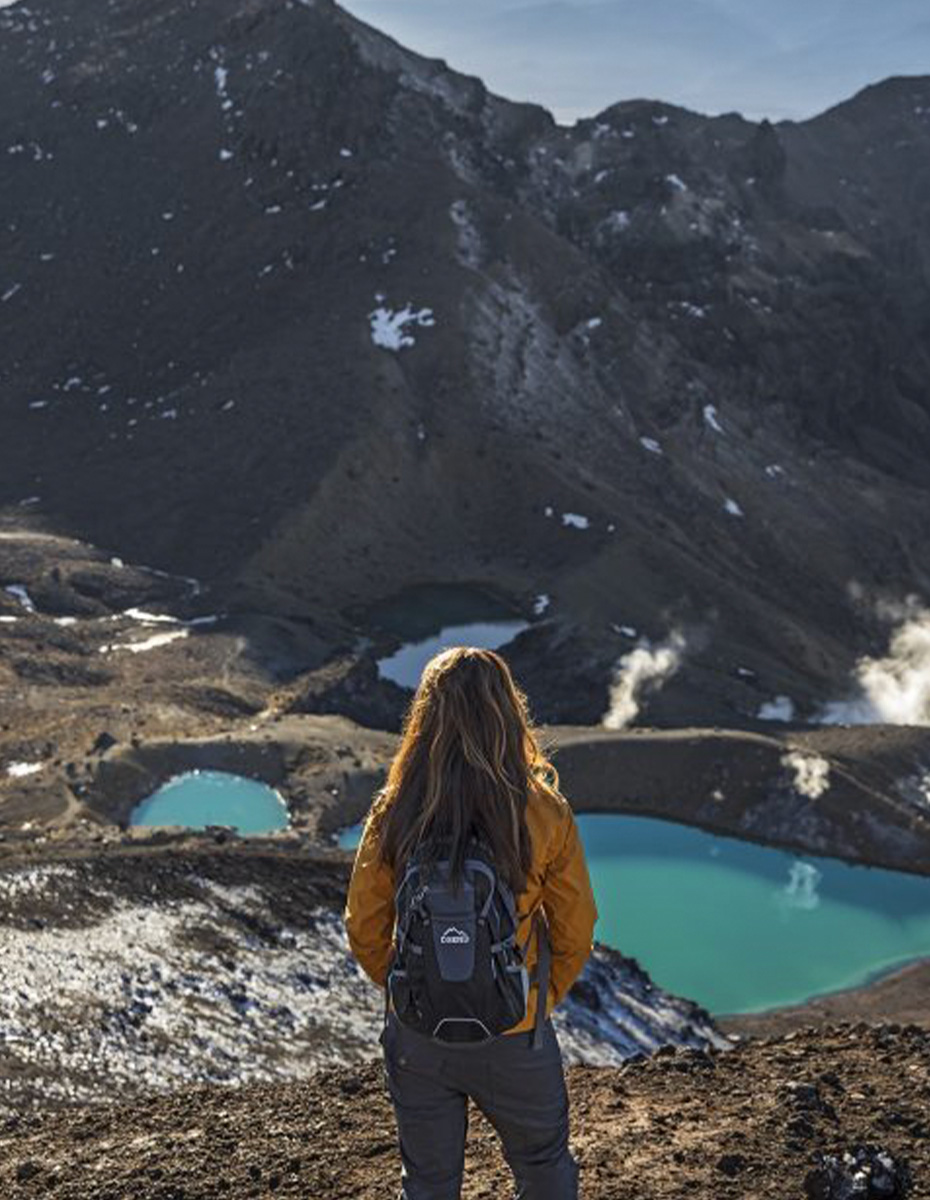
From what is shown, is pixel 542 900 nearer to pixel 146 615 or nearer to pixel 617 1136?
pixel 617 1136

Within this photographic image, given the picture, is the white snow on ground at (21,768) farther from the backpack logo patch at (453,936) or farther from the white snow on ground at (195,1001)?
the backpack logo patch at (453,936)

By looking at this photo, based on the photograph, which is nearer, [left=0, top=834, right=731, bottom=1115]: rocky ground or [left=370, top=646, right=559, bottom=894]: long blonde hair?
[left=370, top=646, right=559, bottom=894]: long blonde hair

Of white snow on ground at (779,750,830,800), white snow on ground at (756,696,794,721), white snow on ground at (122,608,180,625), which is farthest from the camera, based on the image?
white snow on ground at (122,608,180,625)

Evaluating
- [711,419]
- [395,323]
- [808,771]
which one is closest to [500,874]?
[808,771]

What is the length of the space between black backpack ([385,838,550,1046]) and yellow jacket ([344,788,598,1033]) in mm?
224

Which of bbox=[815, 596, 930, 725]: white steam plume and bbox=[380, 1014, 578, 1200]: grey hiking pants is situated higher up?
bbox=[380, 1014, 578, 1200]: grey hiking pants

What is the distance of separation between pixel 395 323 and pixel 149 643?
144ft

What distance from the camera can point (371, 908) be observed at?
8.66 metres

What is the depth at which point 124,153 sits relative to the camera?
482 ft

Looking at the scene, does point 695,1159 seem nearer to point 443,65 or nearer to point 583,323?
point 583,323

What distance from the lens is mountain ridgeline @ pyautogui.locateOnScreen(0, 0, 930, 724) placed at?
101m

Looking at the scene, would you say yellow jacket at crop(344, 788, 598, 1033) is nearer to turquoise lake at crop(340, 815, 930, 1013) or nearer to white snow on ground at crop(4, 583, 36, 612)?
turquoise lake at crop(340, 815, 930, 1013)

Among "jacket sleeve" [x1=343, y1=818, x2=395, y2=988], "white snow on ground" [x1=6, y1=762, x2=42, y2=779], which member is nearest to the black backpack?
"jacket sleeve" [x1=343, y1=818, x2=395, y2=988]

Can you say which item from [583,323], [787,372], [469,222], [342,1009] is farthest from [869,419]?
[342,1009]
